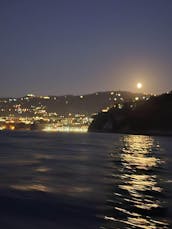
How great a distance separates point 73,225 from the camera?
15461 mm

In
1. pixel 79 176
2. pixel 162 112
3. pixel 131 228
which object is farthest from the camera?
pixel 162 112

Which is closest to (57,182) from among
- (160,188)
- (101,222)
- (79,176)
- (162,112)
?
(79,176)

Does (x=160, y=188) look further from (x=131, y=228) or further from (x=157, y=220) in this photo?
(x=131, y=228)

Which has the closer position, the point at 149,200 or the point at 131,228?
the point at 131,228

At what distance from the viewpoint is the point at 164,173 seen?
34.1 m

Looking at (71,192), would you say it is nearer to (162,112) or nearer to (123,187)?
(123,187)

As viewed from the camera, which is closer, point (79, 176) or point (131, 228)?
point (131, 228)

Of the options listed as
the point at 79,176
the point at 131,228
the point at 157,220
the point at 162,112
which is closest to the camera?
the point at 131,228

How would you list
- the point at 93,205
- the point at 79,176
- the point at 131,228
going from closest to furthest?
the point at 131,228 → the point at 93,205 → the point at 79,176

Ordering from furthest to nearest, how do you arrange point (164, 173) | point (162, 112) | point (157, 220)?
1. point (162, 112)
2. point (164, 173)
3. point (157, 220)

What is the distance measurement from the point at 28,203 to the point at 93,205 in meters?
3.02

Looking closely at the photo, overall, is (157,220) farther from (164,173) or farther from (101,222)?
(164,173)

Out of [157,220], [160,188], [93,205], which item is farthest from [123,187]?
[157,220]

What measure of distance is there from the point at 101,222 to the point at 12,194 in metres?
6.95
